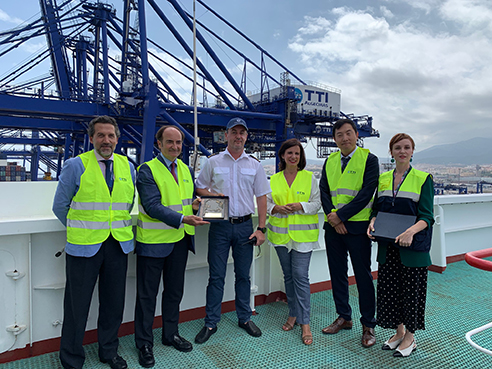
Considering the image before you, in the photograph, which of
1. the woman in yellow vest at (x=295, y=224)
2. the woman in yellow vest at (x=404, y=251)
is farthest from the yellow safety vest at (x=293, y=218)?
the woman in yellow vest at (x=404, y=251)

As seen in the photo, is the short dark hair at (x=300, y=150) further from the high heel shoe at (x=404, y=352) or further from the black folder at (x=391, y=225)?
the high heel shoe at (x=404, y=352)

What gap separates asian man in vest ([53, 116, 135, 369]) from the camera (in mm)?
1834

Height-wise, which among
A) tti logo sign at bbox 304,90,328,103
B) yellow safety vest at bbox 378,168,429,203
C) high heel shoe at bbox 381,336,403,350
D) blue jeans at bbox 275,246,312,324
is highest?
tti logo sign at bbox 304,90,328,103

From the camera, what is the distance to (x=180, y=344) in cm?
219

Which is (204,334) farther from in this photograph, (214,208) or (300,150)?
(300,150)

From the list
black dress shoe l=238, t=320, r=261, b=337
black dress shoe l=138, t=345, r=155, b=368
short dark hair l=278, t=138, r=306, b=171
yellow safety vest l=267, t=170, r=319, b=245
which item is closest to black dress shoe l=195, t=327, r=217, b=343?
black dress shoe l=238, t=320, r=261, b=337

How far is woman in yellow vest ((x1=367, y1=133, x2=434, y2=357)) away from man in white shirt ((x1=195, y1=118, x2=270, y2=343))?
0.87 meters

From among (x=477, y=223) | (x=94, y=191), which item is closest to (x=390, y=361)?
(x=94, y=191)

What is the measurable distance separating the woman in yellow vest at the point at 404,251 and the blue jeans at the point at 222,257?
0.90 meters

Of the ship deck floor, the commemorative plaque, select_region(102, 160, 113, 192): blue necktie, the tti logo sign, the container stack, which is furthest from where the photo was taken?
the tti logo sign

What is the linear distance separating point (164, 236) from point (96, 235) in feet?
1.37

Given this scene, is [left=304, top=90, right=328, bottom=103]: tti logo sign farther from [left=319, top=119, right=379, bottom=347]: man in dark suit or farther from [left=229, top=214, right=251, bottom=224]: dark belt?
[left=229, top=214, right=251, bottom=224]: dark belt

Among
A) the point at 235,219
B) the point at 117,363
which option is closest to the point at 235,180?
the point at 235,219

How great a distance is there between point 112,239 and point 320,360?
1.53 m
